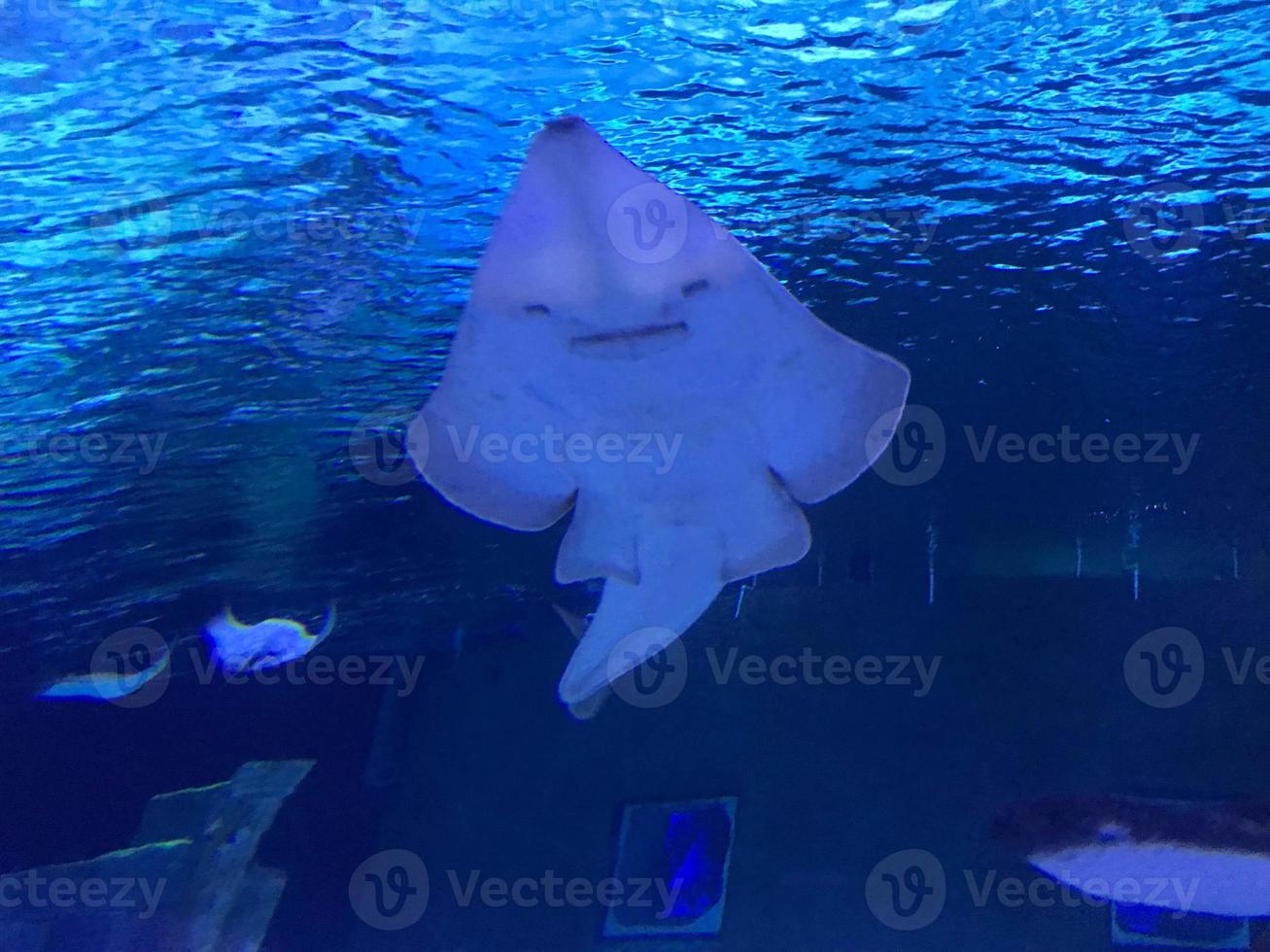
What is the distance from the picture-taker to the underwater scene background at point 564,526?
14.8 ft

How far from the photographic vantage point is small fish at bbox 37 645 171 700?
14.6 meters

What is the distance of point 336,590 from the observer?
13.4m

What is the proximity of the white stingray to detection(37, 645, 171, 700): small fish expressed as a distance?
12.7 m

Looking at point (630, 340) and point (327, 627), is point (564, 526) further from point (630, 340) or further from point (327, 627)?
point (630, 340)

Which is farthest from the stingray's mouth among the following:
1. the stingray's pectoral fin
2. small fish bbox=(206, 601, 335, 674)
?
small fish bbox=(206, 601, 335, 674)

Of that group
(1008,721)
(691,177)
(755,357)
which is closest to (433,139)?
(691,177)

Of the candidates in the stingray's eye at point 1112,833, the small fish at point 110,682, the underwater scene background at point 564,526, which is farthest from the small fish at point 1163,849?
the small fish at point 110,682

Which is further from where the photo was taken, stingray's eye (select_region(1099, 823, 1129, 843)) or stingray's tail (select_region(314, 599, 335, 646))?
stingray's tail (select_region(314, 599, 335, 646))

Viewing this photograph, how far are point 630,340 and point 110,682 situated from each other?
52.0 feet

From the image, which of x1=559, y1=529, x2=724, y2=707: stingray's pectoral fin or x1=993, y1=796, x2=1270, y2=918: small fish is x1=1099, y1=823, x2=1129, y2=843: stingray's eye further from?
x1=559, y1=529, x2=724, y2=707: stingray's pectoral fin

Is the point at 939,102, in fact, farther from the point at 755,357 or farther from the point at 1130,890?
Answer: the point at 1130,890

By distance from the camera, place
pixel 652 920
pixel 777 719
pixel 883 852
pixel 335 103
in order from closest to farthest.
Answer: pixel 335 103 → pixel 883 852 → pixel 652 920 → pixel 777 719

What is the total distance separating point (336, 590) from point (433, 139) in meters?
10.0

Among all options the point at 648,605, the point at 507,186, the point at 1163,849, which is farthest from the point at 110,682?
the point at 1163,849
